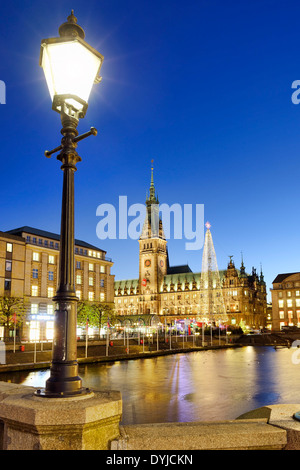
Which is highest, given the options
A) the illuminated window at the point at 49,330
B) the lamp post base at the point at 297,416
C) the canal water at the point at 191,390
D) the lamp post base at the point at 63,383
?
the lamp post base at the point at 63,383

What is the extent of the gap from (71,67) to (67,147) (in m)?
1.30

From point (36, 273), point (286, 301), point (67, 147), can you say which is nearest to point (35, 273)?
point (36, 273)

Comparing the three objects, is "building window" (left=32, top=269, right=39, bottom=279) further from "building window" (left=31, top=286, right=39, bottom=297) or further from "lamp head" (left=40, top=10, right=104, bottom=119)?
"lamp head" (left=40, top=10, right=104, bottom=119)

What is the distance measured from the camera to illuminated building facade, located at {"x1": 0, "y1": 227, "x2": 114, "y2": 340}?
76875mm

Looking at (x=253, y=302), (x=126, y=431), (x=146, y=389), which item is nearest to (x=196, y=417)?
(x=146, y=389)

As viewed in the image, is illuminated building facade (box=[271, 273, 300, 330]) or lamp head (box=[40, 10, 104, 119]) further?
illuminated building facade (box=[271, 273, 300, 330])

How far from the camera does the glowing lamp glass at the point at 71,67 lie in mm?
6594

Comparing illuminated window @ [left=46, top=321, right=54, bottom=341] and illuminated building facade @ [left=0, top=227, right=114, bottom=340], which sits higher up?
illuminated building facade @ [left=0, top=227, right=114, bottom=340]

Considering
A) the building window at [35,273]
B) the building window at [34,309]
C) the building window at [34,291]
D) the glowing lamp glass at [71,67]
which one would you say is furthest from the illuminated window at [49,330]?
the glowing lamp glass at [71,67]

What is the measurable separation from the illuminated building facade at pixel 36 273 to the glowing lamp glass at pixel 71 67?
7043 cm

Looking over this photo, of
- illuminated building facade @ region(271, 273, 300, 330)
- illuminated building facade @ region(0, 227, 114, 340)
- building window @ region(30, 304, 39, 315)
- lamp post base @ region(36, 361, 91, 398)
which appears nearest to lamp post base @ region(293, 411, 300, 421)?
lamp post base @ region(36, 361, 91, 398)

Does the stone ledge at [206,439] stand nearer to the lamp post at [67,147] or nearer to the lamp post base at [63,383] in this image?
the lamp post base at [63,383]

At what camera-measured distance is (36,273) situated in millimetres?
84250
